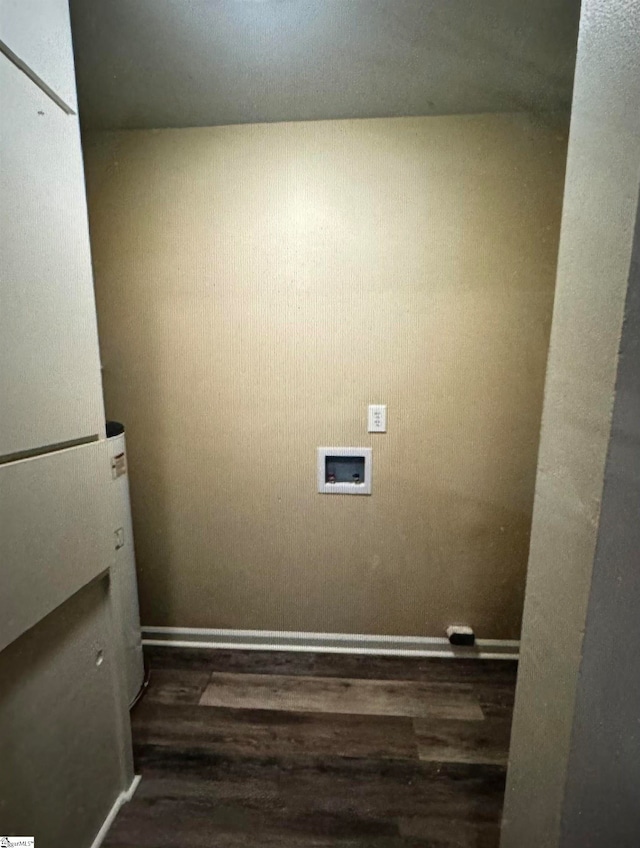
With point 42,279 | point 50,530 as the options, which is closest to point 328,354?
point 42,279

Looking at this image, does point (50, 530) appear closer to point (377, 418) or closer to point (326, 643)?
point (377, 418)

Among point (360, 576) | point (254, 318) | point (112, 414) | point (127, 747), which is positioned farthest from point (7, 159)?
point (360, 576)

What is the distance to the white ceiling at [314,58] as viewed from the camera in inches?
37.9

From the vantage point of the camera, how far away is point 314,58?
1.08 metres

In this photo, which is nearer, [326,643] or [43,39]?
[43,39]

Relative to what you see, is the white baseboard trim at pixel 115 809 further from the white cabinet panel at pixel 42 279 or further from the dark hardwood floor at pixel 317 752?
the white cabinet panel at pixel 42 279

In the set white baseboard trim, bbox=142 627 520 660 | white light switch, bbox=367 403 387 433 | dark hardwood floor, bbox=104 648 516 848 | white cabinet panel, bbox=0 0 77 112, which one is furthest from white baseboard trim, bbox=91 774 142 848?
white cabinet panel, bbox=0 0 77 112

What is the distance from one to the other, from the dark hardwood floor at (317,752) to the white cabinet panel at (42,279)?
120cm

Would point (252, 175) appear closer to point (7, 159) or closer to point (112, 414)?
point (7, 159)

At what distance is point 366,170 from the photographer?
4.42 ft

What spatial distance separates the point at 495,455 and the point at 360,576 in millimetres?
862

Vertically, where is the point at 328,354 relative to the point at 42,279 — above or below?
below

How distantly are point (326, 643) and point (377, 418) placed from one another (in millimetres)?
1161

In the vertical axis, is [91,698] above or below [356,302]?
below
